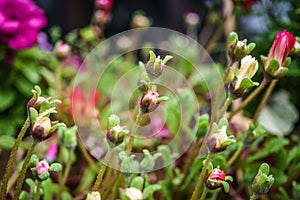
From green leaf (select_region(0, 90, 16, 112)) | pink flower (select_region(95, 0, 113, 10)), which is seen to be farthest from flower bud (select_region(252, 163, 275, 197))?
green leaf (select_region(0, 90, 16, 112))

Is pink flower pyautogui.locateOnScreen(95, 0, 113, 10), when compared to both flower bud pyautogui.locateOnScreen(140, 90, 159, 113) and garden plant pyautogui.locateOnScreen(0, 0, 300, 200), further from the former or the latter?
flower bud pyautogui.locateOnScreen(140, 90, 159, 113)

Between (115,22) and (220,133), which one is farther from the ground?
(220,133)

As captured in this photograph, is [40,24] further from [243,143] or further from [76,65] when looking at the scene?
[243,143]

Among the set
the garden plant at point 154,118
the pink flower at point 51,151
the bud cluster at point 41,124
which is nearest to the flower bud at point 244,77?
the garden plant at point 154,118

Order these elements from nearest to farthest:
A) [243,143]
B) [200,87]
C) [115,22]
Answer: [243,143]
[200,87]
[115,22]

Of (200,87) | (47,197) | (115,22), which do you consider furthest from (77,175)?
(115,22)

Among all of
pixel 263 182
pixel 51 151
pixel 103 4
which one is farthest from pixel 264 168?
pixel 103 4
